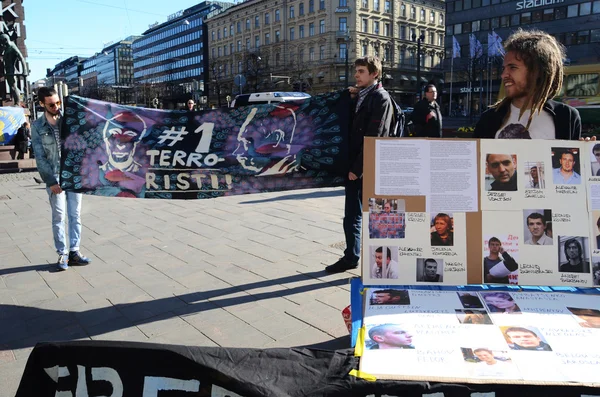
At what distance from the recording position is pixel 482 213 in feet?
7.00

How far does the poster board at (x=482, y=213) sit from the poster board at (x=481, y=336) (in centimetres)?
10

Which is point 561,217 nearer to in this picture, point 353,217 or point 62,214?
point 353,217

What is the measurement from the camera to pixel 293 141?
4117mm

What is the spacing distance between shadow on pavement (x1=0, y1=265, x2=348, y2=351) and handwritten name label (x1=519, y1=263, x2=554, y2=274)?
1.51 meters

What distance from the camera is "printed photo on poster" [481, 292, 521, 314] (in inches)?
74.6

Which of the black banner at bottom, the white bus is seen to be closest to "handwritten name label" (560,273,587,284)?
the black banner at bottom

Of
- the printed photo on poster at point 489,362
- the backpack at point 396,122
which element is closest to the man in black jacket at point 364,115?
the backpack at point 396,122

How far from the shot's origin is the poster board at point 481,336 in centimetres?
156

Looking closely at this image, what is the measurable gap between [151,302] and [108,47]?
534 feet

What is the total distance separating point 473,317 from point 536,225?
0.57 meters

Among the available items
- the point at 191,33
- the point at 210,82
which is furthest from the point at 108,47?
the point at 210,82

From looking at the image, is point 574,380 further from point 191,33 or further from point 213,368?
point 191,33

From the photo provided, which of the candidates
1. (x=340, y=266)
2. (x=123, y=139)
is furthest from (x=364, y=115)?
(x=123, y=139)

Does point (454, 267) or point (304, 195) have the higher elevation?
point (454, 267)
